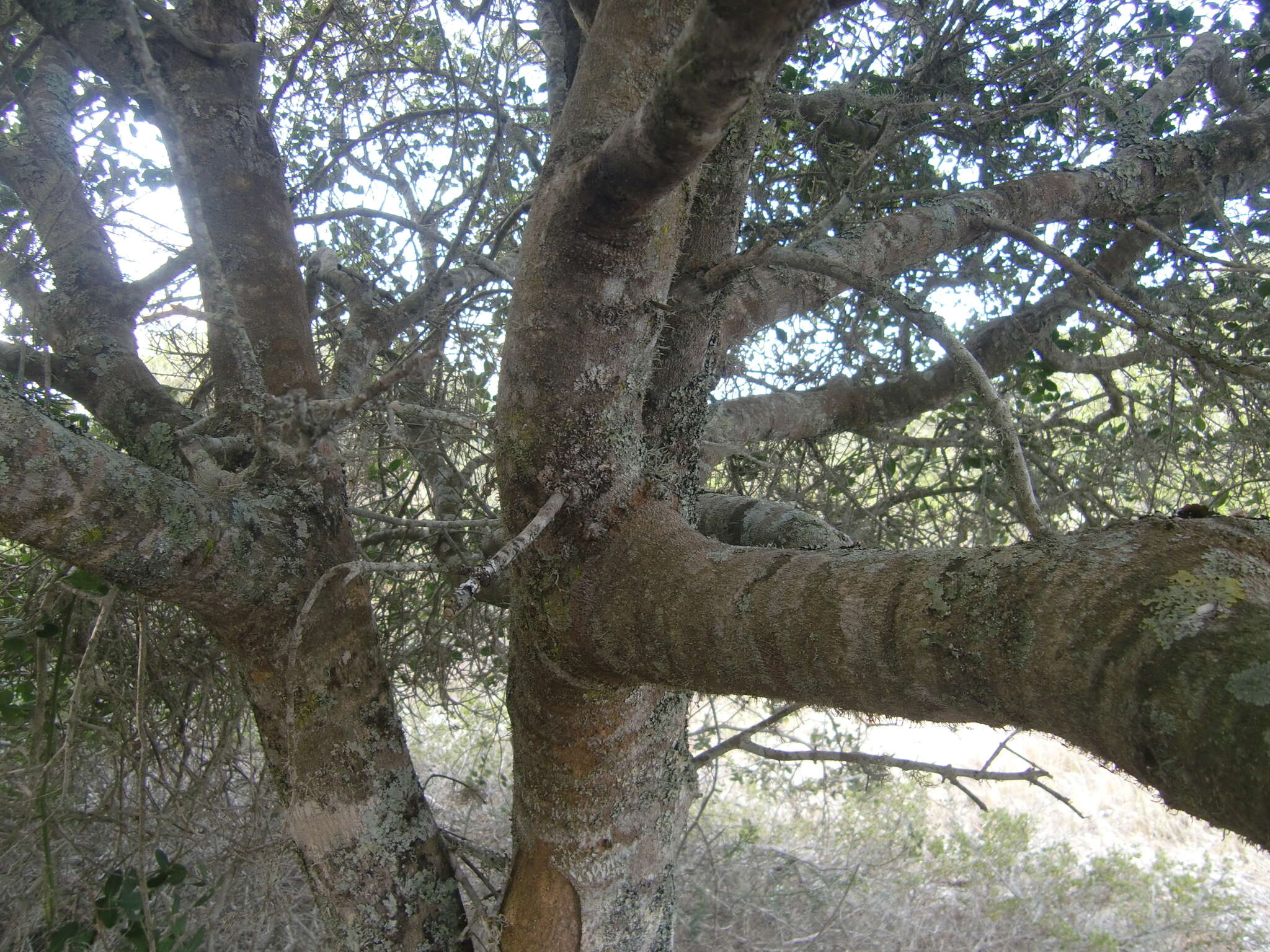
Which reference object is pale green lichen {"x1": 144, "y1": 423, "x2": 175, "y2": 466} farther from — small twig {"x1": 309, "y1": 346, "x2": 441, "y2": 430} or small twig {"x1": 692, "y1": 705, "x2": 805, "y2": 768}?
small twig {"x1": 692, "y1": 705, "x2": 805, "y2": 768}

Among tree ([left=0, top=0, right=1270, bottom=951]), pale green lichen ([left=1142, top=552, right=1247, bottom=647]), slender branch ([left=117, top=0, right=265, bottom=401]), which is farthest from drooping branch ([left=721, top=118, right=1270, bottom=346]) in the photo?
pale green lichen ([left=1142, top=552, right=1247, bottom=647])

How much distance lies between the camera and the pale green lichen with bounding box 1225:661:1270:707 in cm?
64

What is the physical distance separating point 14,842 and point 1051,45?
4.33 meters

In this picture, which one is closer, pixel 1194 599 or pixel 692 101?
pixel 1194 599

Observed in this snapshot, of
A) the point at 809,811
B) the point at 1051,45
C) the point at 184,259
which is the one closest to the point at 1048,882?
the point at 809,811

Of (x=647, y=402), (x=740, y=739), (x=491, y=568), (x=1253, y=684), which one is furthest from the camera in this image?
(x=740, y=739)

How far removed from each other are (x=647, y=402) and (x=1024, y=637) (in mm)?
925

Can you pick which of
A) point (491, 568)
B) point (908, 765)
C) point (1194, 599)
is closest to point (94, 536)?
point (491, 568)

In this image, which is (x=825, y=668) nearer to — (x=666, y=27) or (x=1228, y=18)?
(x=666, y=27)

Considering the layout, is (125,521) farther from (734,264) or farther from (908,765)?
(908,765)

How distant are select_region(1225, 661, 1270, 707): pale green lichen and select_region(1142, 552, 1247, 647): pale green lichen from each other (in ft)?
0.18

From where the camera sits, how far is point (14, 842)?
6.61 feet

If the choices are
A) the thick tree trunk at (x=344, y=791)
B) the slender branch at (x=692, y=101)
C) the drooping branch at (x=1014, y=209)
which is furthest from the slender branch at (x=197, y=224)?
the drooping branch at (x=1014, y=209)

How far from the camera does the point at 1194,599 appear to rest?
73cm
